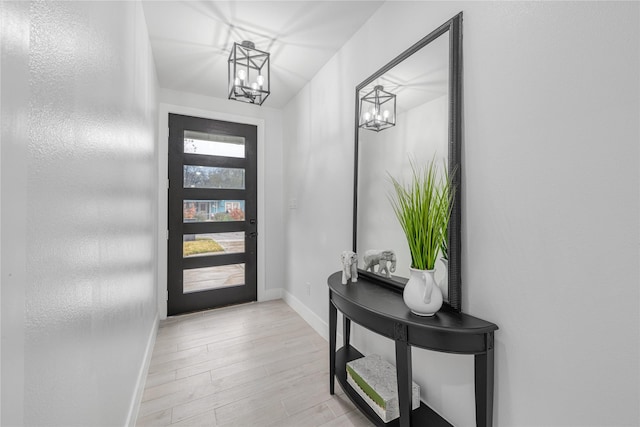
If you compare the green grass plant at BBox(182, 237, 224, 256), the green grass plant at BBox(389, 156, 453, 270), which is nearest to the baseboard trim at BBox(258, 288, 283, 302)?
the green grass plant at BBox(182, 237, 224, 256)

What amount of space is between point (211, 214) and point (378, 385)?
8.25 ft

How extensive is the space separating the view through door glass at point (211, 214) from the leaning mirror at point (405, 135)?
1.80 m

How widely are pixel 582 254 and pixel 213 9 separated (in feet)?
8.01

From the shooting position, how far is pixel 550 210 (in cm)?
100

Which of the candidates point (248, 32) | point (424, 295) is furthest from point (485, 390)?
point (248, 32)

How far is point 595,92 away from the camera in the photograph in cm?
90

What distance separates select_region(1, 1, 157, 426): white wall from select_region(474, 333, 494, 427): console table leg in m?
1.43

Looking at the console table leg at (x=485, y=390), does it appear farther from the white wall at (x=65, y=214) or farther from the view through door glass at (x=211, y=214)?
the view through door glass at (x=211, y=214)

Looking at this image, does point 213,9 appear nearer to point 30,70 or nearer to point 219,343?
point 30,70

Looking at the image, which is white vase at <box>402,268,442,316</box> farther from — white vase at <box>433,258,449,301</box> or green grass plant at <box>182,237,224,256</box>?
green grass plant at <box>182,237,224,256</box>

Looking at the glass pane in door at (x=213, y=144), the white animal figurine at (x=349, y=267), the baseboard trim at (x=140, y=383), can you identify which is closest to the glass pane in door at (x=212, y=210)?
the glass pane in door at (x=213, y=144)

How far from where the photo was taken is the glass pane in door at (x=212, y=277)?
3090 millimetres

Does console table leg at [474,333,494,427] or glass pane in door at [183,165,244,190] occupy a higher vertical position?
glass pane in door at [183,165,244,190]

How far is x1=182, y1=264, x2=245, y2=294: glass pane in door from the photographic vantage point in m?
3.09
